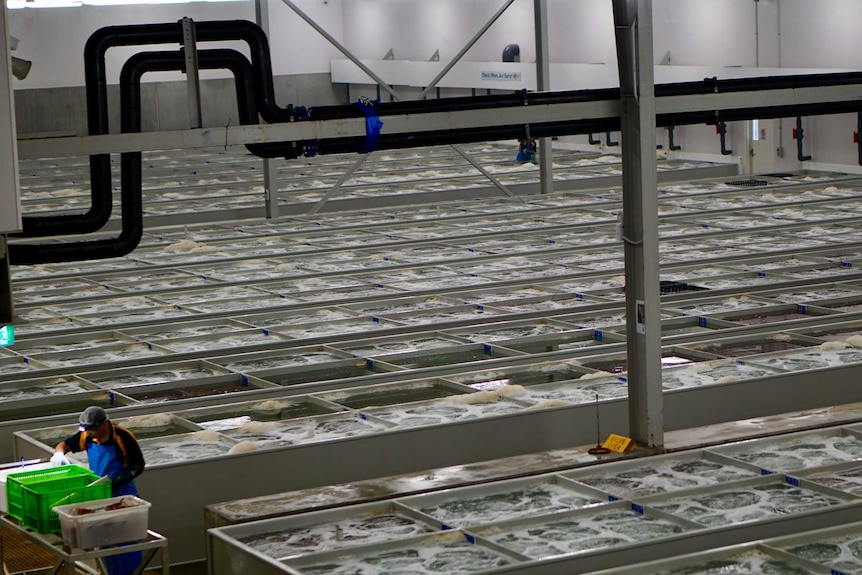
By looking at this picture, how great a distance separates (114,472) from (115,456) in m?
0.09

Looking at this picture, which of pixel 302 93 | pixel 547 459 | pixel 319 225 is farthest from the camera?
pixel 302 93

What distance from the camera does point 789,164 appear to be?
24.0 meters

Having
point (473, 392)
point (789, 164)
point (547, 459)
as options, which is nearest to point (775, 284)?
point (473, 392)

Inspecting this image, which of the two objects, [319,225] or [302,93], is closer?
[319,225]

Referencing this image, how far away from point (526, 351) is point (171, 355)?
10.5 ft

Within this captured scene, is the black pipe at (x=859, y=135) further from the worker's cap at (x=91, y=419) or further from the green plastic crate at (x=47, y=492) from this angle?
the green plastic crate at (x=47, y=492)

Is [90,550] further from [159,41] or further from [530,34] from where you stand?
[530,34]

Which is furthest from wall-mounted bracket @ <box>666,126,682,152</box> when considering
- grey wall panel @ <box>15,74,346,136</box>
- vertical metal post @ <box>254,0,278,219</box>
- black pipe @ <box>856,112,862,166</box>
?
grey wall panel @ <box>15,74,346,136</box>

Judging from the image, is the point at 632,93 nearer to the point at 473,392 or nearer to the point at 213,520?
the point at 473,392

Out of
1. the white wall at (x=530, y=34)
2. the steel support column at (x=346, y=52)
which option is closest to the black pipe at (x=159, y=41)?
the steel support column at (x=346, y=52)

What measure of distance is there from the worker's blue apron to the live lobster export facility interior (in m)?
0.48

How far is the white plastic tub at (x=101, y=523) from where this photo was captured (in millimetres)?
6738

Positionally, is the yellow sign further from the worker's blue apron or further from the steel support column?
the steel support column

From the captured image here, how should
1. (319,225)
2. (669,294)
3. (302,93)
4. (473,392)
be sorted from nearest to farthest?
(473,392), (669,294), (319,225), (302,93)
